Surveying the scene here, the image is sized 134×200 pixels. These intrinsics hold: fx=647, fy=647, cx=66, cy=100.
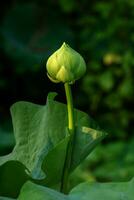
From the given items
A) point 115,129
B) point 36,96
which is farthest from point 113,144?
point 36,96

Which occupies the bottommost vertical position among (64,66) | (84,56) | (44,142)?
(84,56)

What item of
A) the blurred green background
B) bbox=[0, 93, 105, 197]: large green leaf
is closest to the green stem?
bbox=[0, 93, 105, 197]: large green leaf

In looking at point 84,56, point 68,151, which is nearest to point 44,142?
point 68,151

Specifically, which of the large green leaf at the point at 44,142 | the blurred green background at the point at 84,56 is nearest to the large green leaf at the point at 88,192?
the large green leaf at the point at 44,142

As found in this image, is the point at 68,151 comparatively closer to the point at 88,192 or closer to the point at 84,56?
the point at 88,192

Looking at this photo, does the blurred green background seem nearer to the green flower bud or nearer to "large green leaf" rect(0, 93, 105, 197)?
"large green leaf" rect(0, 93, 105, 197)

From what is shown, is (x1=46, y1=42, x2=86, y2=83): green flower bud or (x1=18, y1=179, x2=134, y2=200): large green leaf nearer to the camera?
(x1=18, y1=179, x2=134, y2=200): large green leaf

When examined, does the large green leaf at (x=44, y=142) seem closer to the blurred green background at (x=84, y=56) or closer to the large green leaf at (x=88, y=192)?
the large green leaf at (x=88, y=192)
